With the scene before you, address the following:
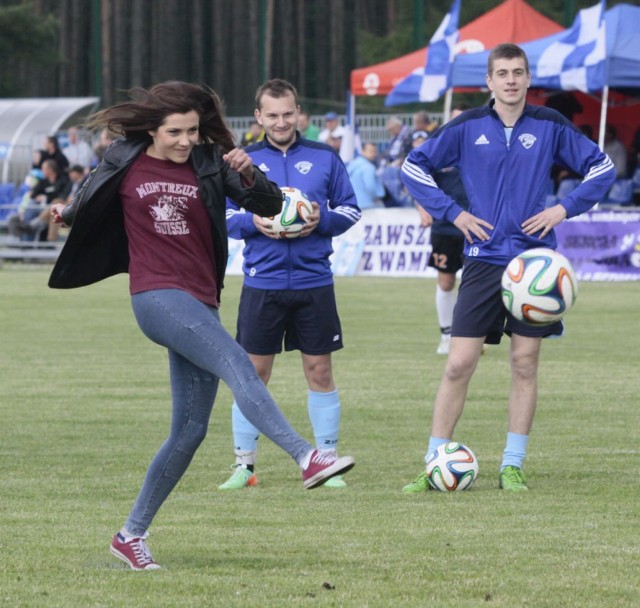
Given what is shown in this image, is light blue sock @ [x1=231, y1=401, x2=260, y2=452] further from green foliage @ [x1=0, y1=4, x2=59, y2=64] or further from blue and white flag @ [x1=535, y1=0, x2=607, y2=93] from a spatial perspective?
green foliage @ [x1=0, y1=4, x2=59, y2=64]

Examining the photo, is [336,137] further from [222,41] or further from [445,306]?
Answer: [445,306]

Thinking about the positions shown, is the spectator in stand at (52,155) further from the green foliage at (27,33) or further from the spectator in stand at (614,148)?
the green foliage at (27,33)

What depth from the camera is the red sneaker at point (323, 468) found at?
5219mm

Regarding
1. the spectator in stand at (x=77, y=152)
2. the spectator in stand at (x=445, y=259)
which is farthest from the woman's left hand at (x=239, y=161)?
the spectator in stand at (x=77, y=152)

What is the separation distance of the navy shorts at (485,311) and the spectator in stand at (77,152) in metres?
23.4

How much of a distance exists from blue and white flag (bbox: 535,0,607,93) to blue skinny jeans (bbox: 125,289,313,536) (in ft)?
57.8

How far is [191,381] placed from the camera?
19.2 feet

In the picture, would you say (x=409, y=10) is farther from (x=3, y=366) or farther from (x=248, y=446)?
(x=248, y=446)

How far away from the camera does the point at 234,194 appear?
5.93 metres

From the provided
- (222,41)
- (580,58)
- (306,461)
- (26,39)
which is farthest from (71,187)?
(306,461)

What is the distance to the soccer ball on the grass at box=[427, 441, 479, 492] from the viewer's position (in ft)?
A: 25.0

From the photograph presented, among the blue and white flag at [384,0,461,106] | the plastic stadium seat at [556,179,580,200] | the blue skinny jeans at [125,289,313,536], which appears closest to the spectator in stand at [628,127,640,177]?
the plastic stadium seat at [556,179,580,200]

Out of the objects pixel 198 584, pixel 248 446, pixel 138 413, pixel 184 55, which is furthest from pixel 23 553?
pixel 184 55

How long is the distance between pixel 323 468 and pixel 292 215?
→ 2.80m
